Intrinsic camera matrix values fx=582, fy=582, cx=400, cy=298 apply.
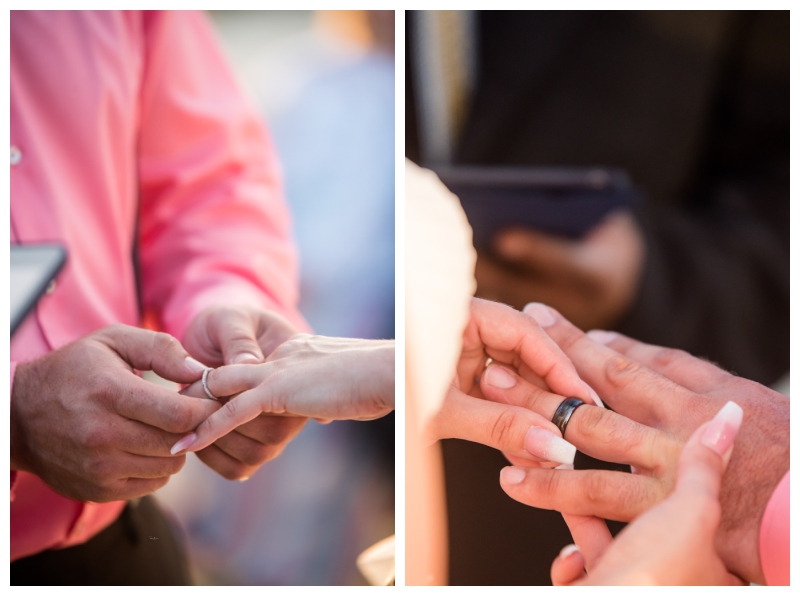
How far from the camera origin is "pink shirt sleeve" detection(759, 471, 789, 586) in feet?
0.95

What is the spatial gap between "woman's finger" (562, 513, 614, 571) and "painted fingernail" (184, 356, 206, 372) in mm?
209

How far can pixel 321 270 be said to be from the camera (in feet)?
1.65

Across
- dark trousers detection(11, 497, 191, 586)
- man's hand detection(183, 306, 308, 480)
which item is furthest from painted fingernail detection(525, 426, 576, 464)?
dark trousers detection(11, 497, 191, 586)

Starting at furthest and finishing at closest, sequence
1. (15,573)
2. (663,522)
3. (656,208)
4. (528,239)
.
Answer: (656,208), (528,239), (15,573), (663,522)

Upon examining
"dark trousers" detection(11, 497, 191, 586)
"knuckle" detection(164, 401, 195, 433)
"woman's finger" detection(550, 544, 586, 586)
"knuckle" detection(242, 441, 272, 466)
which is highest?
"knuckle" detection(164, 401, 195, 433)

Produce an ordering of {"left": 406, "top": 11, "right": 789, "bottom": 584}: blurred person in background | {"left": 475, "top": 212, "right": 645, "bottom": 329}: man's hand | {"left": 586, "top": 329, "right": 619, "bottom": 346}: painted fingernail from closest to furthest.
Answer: {"left": 586, "top": 329, "right": 619, "bottom": 346}: painted fingernail, {"left": 475, "top": 212, "right": 645, "bottom": 329}: man's hand, {"left": 406, "top": 11, "right": 789, "bottom": 584}: blurred person in background

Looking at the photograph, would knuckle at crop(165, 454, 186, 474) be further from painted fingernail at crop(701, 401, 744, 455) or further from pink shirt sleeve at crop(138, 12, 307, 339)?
painted fingernail at crop(701, 401, 744, 455)

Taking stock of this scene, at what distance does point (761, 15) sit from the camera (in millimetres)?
649

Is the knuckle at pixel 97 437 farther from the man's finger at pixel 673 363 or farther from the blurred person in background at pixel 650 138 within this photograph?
the blurred person in background at pixel 650 138

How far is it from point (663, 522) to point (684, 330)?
0.46m

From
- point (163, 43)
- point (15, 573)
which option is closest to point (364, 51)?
point (163, 43)

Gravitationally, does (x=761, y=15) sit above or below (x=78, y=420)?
above
